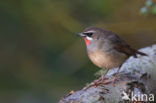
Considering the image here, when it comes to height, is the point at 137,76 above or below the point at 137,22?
below

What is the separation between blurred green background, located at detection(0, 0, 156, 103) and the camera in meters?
8.02

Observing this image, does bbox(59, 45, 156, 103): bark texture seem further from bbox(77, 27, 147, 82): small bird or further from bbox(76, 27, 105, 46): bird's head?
bbox(76, 27, 105, 46): bird's head

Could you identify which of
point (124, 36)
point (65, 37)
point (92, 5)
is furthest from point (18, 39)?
point (124, 36)

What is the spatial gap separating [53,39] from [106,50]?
4.18 meters

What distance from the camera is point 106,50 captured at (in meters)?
4.88

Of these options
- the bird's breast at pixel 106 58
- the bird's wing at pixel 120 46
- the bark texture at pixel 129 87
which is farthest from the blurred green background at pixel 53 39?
the bird's breast at pixel 106 58

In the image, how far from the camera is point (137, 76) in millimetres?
4602

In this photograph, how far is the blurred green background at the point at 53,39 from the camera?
8016 millimetres

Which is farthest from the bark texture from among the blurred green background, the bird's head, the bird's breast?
the blurred green background

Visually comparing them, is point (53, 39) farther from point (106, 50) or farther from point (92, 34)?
point (106, 50)

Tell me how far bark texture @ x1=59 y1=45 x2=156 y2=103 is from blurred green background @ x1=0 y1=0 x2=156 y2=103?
109 inches

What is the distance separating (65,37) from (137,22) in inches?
71.0

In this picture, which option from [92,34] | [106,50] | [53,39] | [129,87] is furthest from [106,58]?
[53,39]

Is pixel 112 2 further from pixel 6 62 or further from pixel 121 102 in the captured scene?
pixel 121 102
